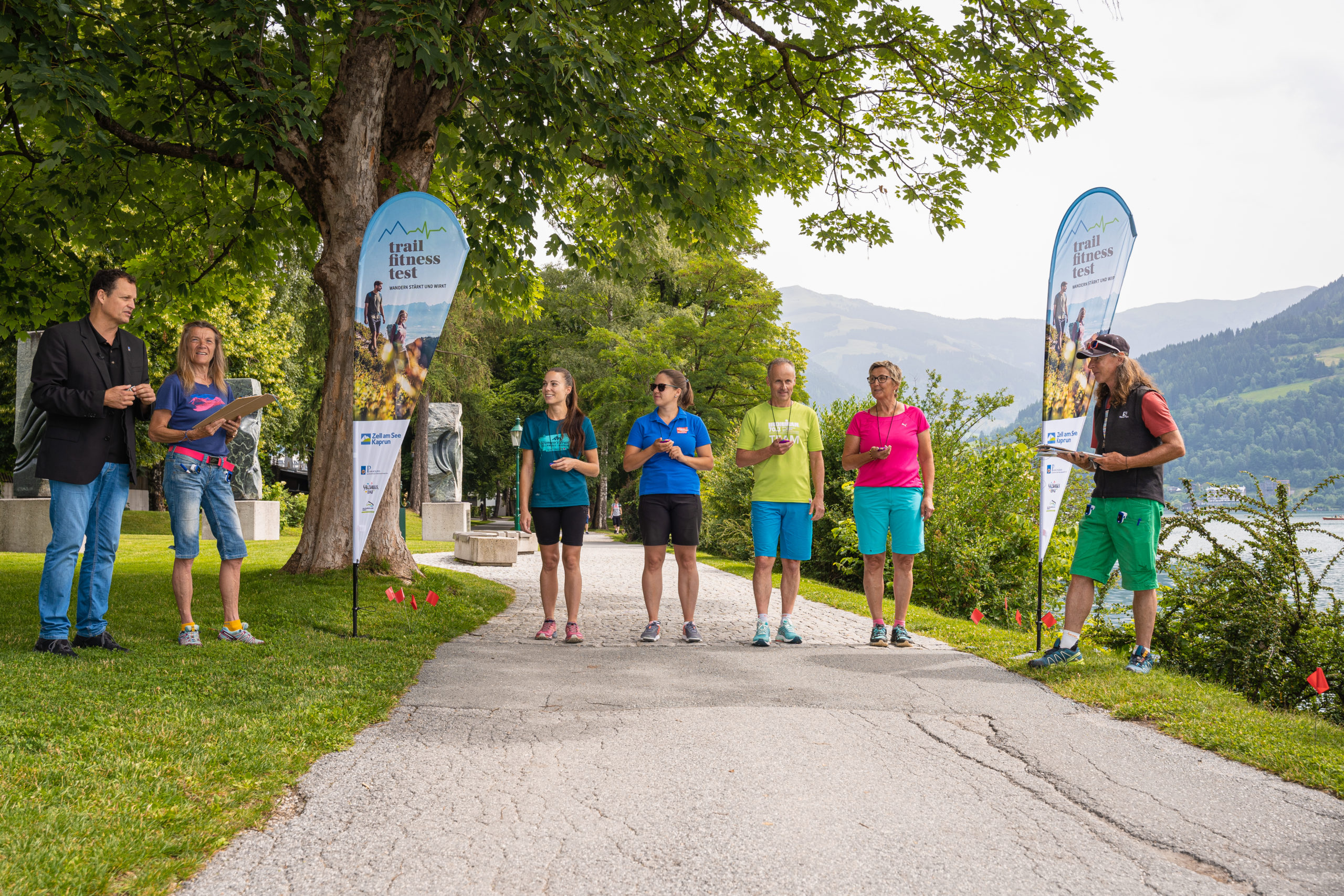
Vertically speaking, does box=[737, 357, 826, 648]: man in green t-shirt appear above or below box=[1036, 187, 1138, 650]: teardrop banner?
below

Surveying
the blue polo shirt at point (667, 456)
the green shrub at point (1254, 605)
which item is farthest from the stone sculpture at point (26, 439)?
the green shrub at point (1254, 605)

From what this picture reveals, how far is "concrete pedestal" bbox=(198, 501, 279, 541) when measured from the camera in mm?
21266

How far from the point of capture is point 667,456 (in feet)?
23.1

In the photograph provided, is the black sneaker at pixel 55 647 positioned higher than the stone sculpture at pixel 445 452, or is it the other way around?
the stone sculpture at pixel 445 452

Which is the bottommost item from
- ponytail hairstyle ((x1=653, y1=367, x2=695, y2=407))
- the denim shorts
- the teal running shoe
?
the teal running shoe

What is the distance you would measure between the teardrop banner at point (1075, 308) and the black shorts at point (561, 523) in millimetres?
3325

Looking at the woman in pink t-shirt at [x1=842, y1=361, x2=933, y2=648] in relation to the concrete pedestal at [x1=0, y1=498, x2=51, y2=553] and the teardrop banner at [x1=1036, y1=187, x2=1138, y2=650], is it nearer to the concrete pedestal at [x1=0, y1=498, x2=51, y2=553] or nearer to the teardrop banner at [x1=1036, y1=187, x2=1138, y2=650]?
the teardrop banner at [x1=1036, y1=187, x2=1138, y2=650]

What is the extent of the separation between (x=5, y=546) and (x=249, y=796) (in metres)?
17.1

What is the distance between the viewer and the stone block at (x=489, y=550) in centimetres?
1614

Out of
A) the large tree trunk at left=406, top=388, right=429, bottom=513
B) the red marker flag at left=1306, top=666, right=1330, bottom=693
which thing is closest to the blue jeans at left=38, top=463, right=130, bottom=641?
the red marker flag at left=1306, top=666, right=1330, bottom=693

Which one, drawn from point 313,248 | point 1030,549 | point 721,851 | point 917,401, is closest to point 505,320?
point 313,248

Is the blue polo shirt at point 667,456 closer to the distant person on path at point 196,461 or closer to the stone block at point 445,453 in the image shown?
the distant person on path at point 196,461

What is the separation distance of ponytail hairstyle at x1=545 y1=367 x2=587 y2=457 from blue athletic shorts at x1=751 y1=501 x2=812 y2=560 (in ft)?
4.69

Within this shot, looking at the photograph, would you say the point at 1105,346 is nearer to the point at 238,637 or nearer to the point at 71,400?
the point at 238,637
